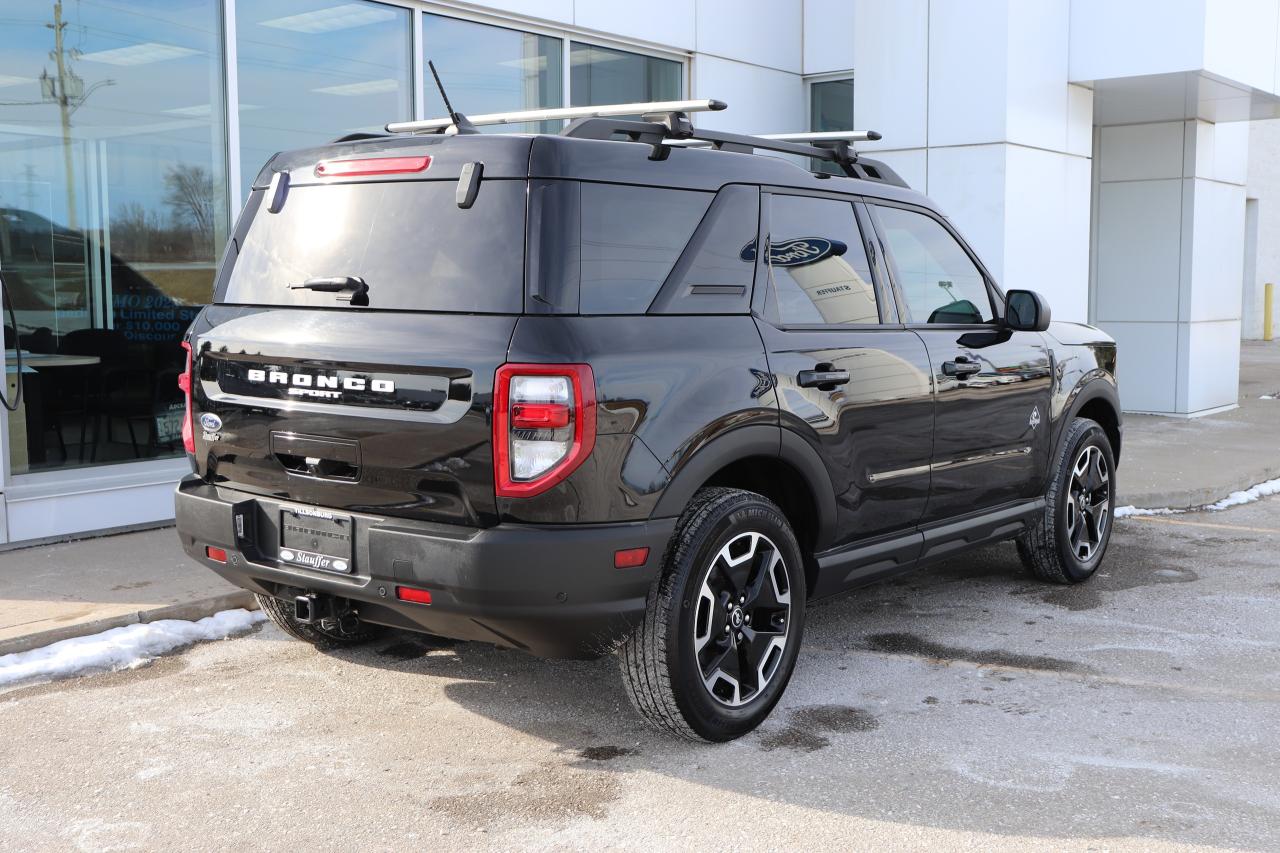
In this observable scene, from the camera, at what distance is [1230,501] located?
9203 mm

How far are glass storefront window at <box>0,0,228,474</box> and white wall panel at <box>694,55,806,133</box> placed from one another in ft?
15.7

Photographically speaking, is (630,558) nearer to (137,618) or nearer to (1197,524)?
(137,618)

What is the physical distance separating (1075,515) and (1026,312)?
1.33m

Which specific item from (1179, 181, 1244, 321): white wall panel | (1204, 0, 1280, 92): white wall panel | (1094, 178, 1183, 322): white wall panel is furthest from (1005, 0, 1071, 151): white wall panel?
(1179, 181, 1244, 321): white wall panel

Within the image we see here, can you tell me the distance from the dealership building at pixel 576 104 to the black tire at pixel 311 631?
108 inches

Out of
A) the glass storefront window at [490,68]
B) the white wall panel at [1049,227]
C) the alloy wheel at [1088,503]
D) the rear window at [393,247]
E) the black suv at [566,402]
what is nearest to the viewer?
the black suv at [566,402]


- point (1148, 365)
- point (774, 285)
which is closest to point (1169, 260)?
point (1148, 365)

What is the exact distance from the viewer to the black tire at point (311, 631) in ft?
16.7

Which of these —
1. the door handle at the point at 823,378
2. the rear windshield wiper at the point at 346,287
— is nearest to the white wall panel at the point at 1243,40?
the door handle at the point at 823,378

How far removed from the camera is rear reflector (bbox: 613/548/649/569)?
12.7 feet

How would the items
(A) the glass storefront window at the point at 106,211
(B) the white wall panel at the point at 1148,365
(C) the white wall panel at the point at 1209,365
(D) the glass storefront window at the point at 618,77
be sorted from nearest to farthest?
1. (A) the glass storefront window at the point at 106,211
2. (D) the glass storefront window at the point at 618,77
3. (C) the white wall panel at the point at 1209,365
4. (B) the white wall panel at the point at 1148,365

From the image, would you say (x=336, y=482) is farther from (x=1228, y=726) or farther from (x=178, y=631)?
(x=1228, y=726)

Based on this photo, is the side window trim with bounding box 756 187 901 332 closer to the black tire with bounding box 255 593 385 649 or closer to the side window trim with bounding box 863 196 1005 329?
the side window trim with bounding box 863 196 1005 329

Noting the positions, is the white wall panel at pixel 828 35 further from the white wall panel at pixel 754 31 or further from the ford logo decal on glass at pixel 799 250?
the ford logo decal on glass at pixel 799 250
